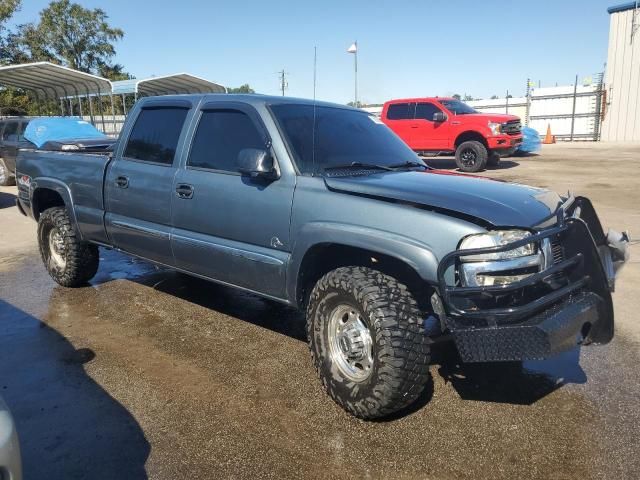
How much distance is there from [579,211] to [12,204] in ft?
38.5

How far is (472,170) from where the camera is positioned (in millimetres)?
15922

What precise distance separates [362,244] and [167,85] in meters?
20.2

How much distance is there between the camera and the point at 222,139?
13.3ft

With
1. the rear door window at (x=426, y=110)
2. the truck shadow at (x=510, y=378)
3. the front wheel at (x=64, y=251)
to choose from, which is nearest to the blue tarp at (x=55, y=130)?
the front wheel at (x=64, y=251)

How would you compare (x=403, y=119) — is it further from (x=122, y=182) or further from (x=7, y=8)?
(x=7, y=8)

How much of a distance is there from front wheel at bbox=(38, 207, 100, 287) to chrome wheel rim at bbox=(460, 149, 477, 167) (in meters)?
12.5

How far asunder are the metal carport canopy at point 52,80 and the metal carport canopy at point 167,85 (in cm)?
124

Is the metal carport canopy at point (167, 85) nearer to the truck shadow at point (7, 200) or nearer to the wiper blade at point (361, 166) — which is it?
the truck shadow at point (7, 200)


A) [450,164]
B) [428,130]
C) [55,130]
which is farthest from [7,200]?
[450,164]

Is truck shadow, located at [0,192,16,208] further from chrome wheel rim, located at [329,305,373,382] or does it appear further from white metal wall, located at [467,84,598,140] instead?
white metal wall, located at [467,84,598,140]

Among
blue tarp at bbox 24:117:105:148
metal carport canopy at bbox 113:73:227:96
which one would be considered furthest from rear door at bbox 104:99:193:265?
metal carport canopy at bbox 113:73:227:96

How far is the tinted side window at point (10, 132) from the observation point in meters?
13.9

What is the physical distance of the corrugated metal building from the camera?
24891 mm

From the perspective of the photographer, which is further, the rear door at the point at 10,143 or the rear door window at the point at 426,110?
the rear door window at the point at 426,110
